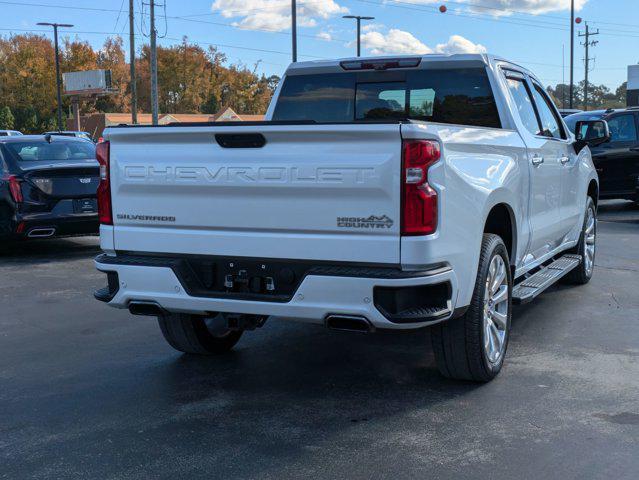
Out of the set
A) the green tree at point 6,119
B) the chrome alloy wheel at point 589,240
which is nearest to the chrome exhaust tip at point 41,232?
the chrome alloy wheel at point 589,240

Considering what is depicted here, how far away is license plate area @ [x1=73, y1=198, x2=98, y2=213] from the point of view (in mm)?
10258

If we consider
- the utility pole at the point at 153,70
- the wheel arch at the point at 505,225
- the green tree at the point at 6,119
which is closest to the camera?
the wheel arch at the point at 505,225

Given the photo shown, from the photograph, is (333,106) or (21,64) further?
(21,64)

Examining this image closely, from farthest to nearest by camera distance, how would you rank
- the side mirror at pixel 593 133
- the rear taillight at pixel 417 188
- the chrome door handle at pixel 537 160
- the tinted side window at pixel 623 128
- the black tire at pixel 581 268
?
the tinted side window at pixel 623 128, the black tire at pixel 581 268, the side mirror at pixel 593 133, the chrome door handle at pixel 537 160, the rear taillight at pixel 417 188

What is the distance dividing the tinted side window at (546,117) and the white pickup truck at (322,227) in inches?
40.7

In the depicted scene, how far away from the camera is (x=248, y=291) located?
4.41 m

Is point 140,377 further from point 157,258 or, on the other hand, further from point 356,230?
point 356,230

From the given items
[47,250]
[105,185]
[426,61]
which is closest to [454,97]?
[426,61]

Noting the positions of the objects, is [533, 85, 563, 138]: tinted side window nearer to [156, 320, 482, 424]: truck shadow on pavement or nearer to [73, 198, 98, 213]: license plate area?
[156, 320, 482, 424]: truck shadow on pavement

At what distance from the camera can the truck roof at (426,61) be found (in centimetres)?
589

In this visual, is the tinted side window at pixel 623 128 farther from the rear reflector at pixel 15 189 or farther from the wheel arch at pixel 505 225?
the rear reflector at pixel 15 189

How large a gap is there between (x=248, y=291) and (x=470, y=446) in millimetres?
1469

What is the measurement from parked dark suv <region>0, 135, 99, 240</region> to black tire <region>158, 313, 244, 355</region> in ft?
17.1

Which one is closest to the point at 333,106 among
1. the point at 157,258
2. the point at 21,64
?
the point at 157,258
